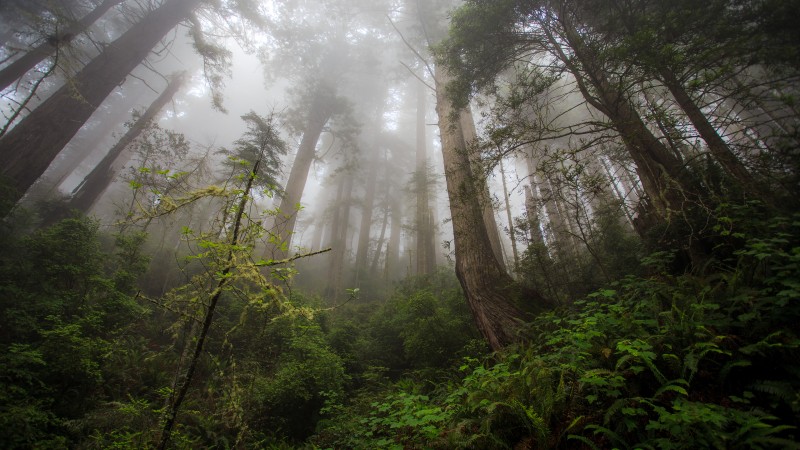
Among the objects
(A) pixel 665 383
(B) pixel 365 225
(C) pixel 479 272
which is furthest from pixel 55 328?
(B) pixel 365 225

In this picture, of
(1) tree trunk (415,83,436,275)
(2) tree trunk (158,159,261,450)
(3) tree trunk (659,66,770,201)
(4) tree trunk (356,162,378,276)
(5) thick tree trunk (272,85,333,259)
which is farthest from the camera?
(4) tree trunk (356,162,378,276)

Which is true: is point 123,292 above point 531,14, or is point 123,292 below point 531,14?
below

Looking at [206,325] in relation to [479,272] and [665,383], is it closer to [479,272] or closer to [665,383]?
[665,383]

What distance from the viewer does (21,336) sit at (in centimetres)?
473

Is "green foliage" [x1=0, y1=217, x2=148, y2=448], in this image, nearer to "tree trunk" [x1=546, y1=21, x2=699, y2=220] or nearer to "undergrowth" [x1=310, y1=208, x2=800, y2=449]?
"undergrowth" [x1=310, y1=208, x2=800, y2=449]

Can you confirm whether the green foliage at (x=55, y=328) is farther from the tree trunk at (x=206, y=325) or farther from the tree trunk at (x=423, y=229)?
the tree trunk at (x=423, y=229)

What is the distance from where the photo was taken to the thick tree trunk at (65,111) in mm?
6512

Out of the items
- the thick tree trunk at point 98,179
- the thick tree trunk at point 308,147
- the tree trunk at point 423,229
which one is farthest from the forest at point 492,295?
the tree trunk at point 423,229

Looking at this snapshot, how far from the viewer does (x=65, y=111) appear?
7281 millimetres

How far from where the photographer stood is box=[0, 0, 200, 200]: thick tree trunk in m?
6.51

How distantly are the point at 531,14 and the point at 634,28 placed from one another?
188 cm

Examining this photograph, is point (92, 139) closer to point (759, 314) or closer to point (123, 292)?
point (123, 292)

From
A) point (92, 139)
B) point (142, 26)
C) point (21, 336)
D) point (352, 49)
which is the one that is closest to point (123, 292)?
point (21, 336)

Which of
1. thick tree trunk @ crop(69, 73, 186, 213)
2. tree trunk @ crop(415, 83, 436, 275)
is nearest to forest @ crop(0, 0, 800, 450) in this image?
thick tree trunk @ crop(69, 73, 186, 213)
